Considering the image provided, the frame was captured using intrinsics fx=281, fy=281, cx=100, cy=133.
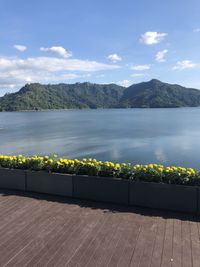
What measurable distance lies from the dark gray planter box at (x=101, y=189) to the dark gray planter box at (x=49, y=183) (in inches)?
8.6

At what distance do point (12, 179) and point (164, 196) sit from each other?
3911mm

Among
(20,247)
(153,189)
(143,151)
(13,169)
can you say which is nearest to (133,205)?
(153,189)

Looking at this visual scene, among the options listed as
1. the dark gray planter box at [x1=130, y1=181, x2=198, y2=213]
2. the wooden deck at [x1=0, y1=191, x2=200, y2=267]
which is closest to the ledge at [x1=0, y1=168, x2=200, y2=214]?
the dark gray planter box at [x1=130, y1=181, x2=198, y2=213]

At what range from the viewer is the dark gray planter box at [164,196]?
19.0ft

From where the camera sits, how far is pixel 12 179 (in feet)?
24.1

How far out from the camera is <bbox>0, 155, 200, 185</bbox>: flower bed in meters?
6.12

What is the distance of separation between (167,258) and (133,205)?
2.12 meters

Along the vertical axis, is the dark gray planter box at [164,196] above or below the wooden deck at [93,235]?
above

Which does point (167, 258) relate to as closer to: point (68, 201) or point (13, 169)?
point (68, 201)

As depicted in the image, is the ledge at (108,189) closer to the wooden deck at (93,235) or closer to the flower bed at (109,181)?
the flower bed at (109,181)

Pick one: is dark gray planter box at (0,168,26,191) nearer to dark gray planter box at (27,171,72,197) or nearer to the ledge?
the ledge

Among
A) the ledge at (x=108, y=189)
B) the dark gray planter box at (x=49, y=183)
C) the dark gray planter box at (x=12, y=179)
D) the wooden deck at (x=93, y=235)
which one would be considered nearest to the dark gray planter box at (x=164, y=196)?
the ledge at (x=108, y=189)

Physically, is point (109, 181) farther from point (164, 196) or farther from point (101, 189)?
point (164, 196)

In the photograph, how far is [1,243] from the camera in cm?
454
